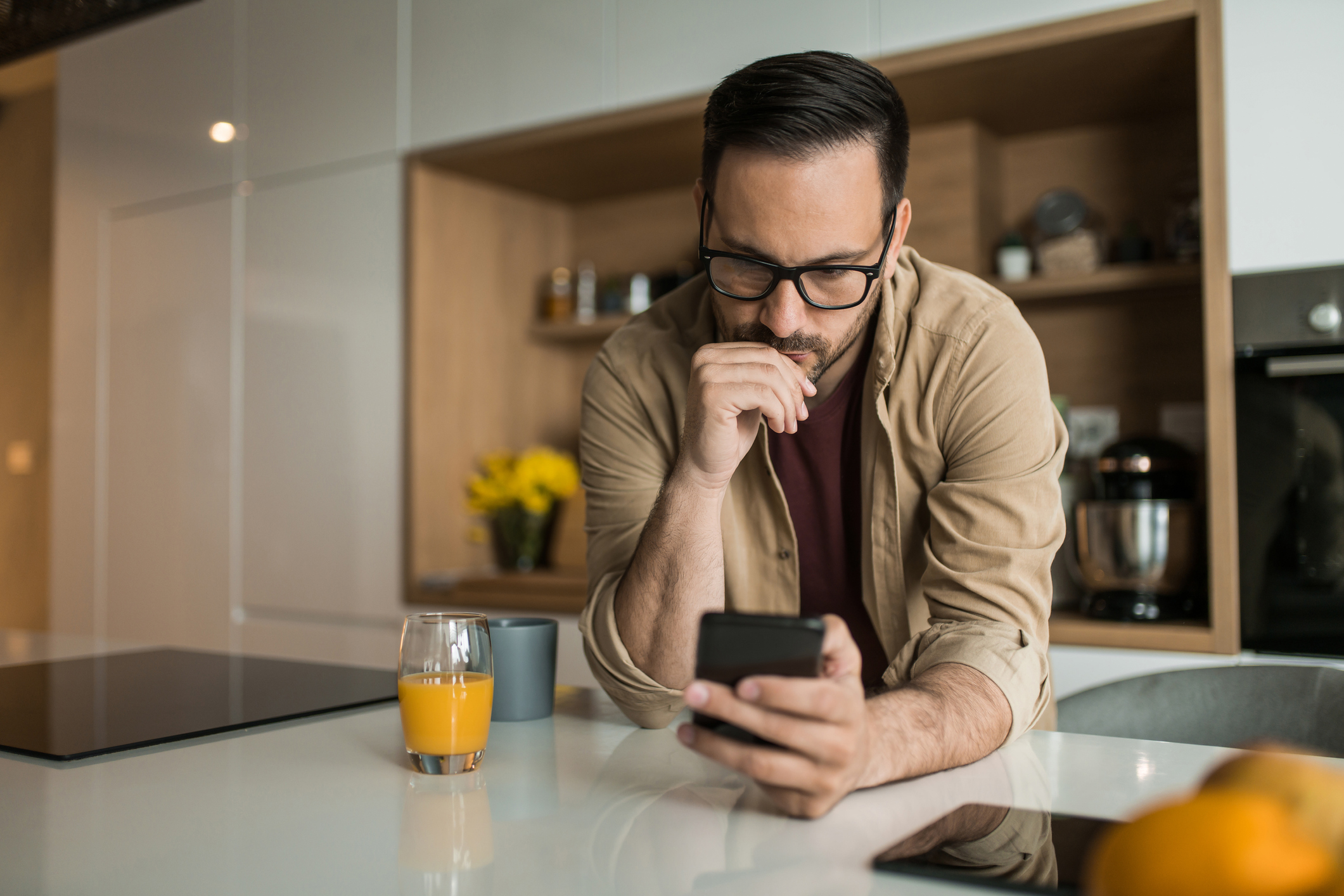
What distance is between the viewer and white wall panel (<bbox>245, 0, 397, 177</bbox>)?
9.26ft

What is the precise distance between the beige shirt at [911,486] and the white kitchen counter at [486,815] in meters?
0.12

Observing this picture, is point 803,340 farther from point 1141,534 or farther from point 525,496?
point 525,496

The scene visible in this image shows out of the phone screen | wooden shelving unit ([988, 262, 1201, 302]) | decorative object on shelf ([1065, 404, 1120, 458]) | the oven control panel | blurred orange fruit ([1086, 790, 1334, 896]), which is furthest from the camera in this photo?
decorative object on shelf ([1065, 404, 1120, 458])

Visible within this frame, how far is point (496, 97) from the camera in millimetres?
2652

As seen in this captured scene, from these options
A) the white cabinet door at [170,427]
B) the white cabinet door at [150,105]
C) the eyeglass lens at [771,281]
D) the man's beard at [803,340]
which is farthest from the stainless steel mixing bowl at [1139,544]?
the white cabinet door at [150,105]

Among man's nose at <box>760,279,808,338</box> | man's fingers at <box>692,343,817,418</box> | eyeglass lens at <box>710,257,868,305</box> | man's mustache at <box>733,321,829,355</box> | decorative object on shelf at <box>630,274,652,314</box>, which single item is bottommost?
man's fingers at <box>692,343,817,418</box>

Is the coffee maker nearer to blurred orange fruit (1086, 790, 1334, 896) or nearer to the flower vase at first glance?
the flower vase

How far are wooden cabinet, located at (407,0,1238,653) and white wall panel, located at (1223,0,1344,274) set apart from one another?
0.03m

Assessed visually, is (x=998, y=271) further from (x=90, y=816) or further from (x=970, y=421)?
(x=90, y=816)

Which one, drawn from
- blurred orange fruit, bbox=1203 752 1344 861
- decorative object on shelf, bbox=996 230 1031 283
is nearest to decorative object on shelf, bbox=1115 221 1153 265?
decorative object on shelf, bbox=996 230 1031 283

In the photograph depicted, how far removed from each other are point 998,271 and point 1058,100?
37cm

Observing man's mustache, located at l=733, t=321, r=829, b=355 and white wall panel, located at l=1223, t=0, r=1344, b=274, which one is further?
white wall panel, located at l=1223, t=0, r=1344, b=274

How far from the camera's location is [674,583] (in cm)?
107

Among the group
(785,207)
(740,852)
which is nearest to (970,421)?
(785,207)
